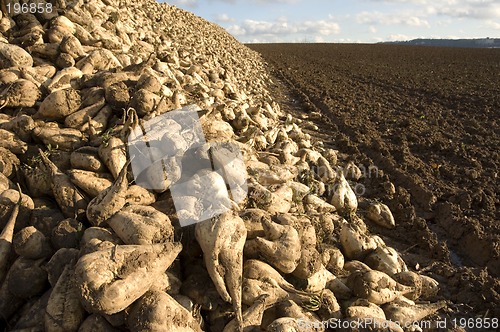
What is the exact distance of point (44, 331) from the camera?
9.64ft

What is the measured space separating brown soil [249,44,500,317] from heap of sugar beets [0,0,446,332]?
766 mm

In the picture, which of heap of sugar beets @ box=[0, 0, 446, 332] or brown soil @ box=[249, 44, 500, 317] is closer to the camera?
heap of sugar beets @ box=[0, 0, 446, 332]

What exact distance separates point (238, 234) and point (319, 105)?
11.3m

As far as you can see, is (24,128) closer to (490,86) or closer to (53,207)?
(53,207)

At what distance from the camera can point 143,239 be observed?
329 centimetres

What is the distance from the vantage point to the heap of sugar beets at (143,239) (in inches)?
118

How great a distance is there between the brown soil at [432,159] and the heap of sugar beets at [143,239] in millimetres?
766

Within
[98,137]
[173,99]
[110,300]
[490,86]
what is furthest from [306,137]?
[490,86]

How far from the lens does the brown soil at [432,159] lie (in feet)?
17.3

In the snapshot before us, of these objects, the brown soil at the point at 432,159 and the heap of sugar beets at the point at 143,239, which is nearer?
the heap of sugar beets at the point at 143,239

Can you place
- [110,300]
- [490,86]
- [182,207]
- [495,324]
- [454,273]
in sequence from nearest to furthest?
[110,300], [182,207], [495,324], [454,273], [490,86]

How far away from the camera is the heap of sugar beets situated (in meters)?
3.00

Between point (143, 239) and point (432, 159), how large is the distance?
743 centimetres

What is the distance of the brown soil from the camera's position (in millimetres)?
5277
